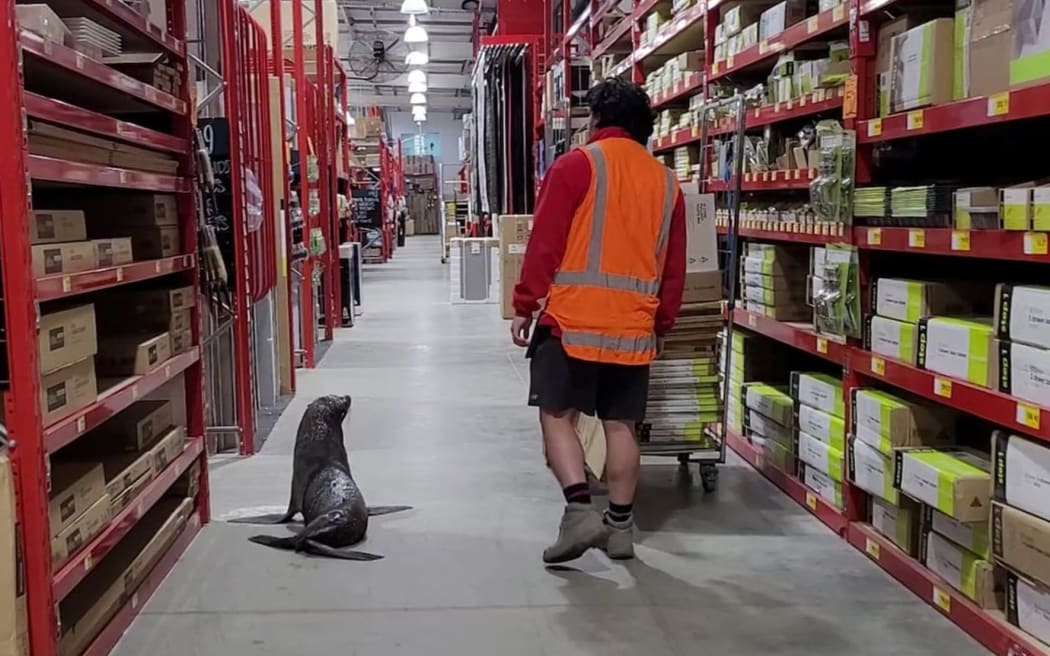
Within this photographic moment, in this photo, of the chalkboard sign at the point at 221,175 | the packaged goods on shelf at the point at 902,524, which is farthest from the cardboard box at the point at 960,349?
the chalkboard sign at the point at 221,175

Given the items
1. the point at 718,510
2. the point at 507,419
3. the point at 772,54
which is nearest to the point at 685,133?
the point at 772,54

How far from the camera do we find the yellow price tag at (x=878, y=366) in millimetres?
3777

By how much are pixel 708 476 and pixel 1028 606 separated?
1.95 metres

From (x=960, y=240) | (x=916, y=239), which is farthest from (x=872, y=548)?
(x=960, y=240)

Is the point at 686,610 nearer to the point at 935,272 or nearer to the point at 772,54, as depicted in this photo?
the point at 935,272

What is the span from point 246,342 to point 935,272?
3.40 m

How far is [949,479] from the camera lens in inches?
128

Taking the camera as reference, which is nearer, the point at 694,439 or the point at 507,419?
the point at 694,439

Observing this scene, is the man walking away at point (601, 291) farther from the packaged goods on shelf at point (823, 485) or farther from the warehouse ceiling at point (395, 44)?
the warehouse ceiling at point (395, 44)

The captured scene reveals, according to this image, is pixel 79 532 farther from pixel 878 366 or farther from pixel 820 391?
pixel 820 391

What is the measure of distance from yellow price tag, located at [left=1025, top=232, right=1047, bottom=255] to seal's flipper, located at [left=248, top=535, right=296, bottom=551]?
107 inches

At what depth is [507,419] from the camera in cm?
666

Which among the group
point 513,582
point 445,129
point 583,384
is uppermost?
point 445,129

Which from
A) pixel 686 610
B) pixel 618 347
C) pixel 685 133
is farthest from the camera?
pixel 685 133
